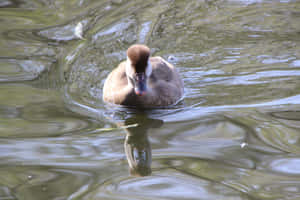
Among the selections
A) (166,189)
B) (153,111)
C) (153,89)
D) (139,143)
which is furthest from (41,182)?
(153,89)

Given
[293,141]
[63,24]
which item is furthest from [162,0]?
[293,141]

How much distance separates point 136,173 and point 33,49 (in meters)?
4.53

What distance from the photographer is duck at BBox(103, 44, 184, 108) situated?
574 centimetres

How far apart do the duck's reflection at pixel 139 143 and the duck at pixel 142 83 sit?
0.93ft

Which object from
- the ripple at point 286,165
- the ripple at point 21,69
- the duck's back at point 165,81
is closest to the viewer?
the ripple at point 286,165

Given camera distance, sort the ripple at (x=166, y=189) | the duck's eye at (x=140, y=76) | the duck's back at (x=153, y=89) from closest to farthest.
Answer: the ripple at (x=166, y=189), the duck's eye at (x=140, y=76), the duck's back at (x=153, y=89)

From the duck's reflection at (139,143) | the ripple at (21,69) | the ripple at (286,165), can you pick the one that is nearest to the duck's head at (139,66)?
the duck's reflection at (139,143)

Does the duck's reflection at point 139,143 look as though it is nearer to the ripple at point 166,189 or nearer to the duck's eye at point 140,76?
the ripple at point 166,189

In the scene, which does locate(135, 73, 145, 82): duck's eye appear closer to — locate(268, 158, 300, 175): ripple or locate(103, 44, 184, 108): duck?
locate(103, 44, 184, 108): duck

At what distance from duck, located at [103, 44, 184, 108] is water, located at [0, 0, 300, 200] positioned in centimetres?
14

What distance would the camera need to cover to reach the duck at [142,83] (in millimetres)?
5742

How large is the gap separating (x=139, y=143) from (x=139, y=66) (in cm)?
105

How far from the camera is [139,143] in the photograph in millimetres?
5207

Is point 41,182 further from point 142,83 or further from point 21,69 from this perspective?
point 21,69
